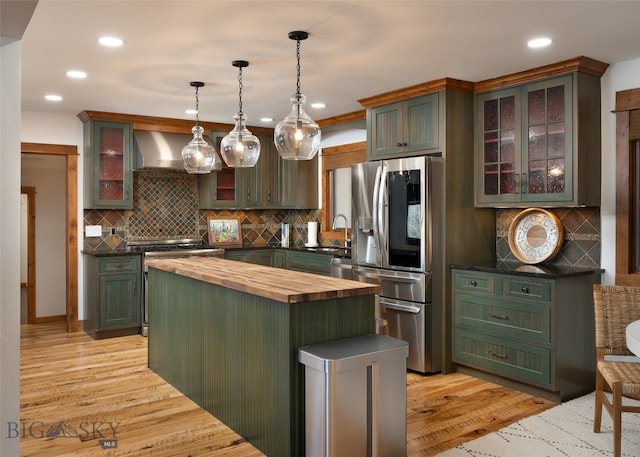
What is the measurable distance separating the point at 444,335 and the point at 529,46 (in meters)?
2.31

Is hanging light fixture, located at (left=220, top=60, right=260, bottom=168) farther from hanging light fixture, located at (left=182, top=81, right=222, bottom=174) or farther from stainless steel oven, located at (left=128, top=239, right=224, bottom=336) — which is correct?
stainless steel oven, located at (left=128, top=239, right=224, bottom=336)

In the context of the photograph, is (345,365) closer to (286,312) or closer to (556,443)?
(286,312)

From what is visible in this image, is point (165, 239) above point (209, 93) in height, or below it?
below

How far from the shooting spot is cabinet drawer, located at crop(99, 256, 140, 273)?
5715 mm

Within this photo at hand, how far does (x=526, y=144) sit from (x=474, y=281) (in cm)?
115

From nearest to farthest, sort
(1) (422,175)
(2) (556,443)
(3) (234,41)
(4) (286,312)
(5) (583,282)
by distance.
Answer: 1. (4) (286,312)
2. (2) (556,443)
3. (3) (234,41)
4. (5) (583,282)
5. (1) (422,175)

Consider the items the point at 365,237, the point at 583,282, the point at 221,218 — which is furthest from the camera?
the point at 221,218

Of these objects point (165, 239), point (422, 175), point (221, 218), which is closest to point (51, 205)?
point (165, 239)

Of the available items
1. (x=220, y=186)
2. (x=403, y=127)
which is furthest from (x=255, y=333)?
(x=220, y=186)

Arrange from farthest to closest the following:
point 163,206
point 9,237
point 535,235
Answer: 1. point 163,206
2. point 535,235
3. point 9,237

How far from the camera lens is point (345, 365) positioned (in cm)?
259

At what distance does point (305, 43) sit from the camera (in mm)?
3557

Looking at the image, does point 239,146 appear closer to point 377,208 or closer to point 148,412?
point 377,208

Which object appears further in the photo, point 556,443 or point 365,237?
point 365,237
